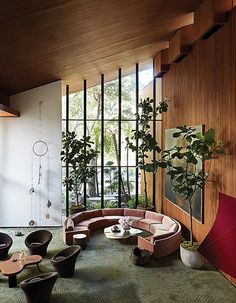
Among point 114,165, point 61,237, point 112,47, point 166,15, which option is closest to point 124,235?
point 61,237

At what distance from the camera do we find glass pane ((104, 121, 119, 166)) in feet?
29.3

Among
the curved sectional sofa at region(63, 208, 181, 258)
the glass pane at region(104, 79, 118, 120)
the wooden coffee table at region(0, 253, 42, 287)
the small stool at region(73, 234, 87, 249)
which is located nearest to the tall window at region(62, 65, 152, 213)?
the glass pane at region(104, 79, 118, 120)

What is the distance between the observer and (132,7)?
4.56m

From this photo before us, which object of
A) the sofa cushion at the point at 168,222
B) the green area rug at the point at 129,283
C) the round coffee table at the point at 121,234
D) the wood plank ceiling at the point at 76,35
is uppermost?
the wood plank ceiling at the point at 76,35

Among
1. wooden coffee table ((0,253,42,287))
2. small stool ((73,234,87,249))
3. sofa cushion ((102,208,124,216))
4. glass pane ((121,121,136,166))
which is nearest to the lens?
wooden coffee table ((0,253,42,287))

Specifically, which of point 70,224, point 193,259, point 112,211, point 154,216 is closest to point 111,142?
point 112,211

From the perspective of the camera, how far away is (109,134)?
8.96m

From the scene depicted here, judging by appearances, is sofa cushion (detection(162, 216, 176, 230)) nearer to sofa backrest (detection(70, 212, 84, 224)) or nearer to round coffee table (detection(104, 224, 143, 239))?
round coffee table (detection(104, 224, 143, 239))

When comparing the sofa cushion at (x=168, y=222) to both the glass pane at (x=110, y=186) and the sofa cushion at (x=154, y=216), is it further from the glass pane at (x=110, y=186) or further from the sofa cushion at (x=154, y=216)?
the glass pane at (x=110, y=186)

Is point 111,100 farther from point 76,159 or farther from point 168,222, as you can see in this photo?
point 168,222

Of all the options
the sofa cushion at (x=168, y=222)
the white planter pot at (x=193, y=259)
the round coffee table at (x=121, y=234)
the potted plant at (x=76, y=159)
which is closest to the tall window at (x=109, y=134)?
the potted plant at (x=76, y=159)

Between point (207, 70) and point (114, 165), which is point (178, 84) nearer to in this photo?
point (207, 70)

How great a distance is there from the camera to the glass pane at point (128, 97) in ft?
29.5

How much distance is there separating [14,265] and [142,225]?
3.65 metres
